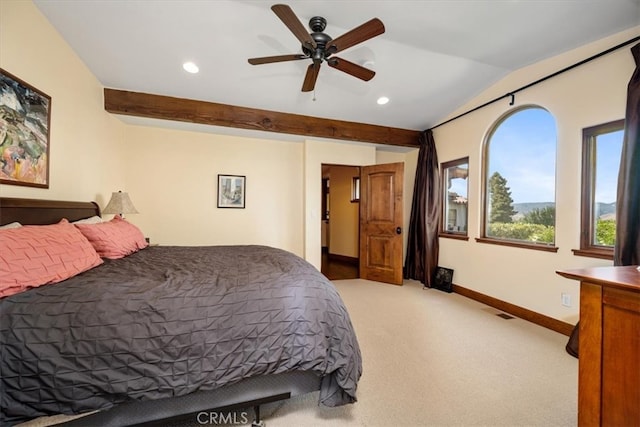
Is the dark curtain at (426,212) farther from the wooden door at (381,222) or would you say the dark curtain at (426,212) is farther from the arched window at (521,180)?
the arched window at (521,180)

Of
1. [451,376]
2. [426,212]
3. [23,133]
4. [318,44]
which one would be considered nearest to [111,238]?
[23,133]

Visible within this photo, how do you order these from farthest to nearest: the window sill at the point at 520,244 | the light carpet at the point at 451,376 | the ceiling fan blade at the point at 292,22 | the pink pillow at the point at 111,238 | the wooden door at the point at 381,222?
the wooden door at the point at 381,222, the window sill at the point at 520,244, the pink pillow at the point at 111,238, the ceiling fan blade at the point at 292,22, the light carpet at the point at 451,376

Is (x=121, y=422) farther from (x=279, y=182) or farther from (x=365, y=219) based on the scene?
(x=365, y=219)

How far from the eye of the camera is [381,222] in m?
4.66

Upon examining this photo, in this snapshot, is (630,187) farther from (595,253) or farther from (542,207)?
(542,207)

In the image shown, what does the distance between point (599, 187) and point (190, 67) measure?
4329mm

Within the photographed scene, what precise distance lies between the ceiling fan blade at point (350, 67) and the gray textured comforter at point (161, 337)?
179 centimetres

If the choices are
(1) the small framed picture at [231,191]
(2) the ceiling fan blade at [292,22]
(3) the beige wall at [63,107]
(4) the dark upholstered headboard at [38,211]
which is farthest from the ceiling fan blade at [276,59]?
(1) the small framed picture at [231,191]

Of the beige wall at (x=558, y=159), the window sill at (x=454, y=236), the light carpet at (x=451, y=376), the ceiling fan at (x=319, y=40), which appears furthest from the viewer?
the window sill at (x=454, y=236)

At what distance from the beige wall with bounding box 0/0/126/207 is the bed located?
4.48 ft

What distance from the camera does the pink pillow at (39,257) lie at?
49.4 inches

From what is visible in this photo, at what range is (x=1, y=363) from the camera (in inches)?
43.0

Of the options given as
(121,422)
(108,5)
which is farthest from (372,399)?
(108,5)

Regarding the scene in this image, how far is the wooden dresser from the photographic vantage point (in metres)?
1.06
